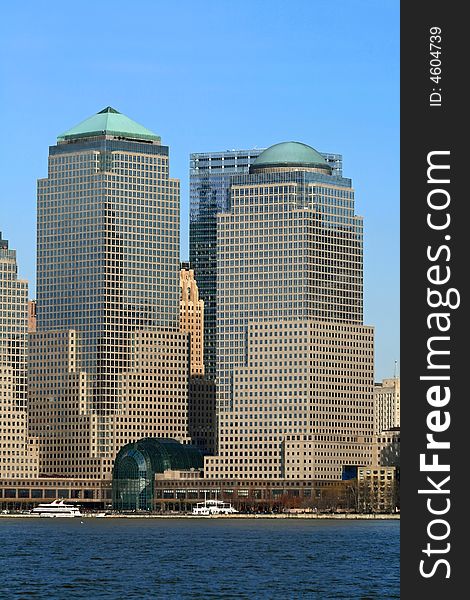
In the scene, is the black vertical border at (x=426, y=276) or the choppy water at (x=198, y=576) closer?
the black vertical border at (x=426, y=276)

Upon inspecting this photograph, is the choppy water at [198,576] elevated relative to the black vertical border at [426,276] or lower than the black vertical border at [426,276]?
lower

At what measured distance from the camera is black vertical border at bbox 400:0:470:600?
4575 centimetres

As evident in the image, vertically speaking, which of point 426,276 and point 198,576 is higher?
point 426,276

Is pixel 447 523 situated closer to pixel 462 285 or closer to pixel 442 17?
pixel 462 285

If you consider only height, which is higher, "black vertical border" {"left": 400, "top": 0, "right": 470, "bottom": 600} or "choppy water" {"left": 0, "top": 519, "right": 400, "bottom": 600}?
"black vertical border" {"left": 400, "top": 0, "right": 470, "bottom": 600}

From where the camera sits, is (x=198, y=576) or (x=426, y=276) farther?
(x=198, y=576)

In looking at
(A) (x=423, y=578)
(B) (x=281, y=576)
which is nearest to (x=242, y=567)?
(B) (x=281, y=576)

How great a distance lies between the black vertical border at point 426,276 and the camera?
4575 cm

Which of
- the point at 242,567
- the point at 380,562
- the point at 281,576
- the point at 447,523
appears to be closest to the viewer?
the point at 447,523

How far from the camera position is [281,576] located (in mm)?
156000

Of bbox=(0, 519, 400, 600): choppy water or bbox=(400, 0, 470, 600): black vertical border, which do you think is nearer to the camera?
bbox=(400, 0, 470, 600): black vertical border

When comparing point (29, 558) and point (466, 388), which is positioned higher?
point (466, 388)

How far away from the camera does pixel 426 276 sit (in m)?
45.8

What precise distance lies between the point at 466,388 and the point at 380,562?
457 ft
